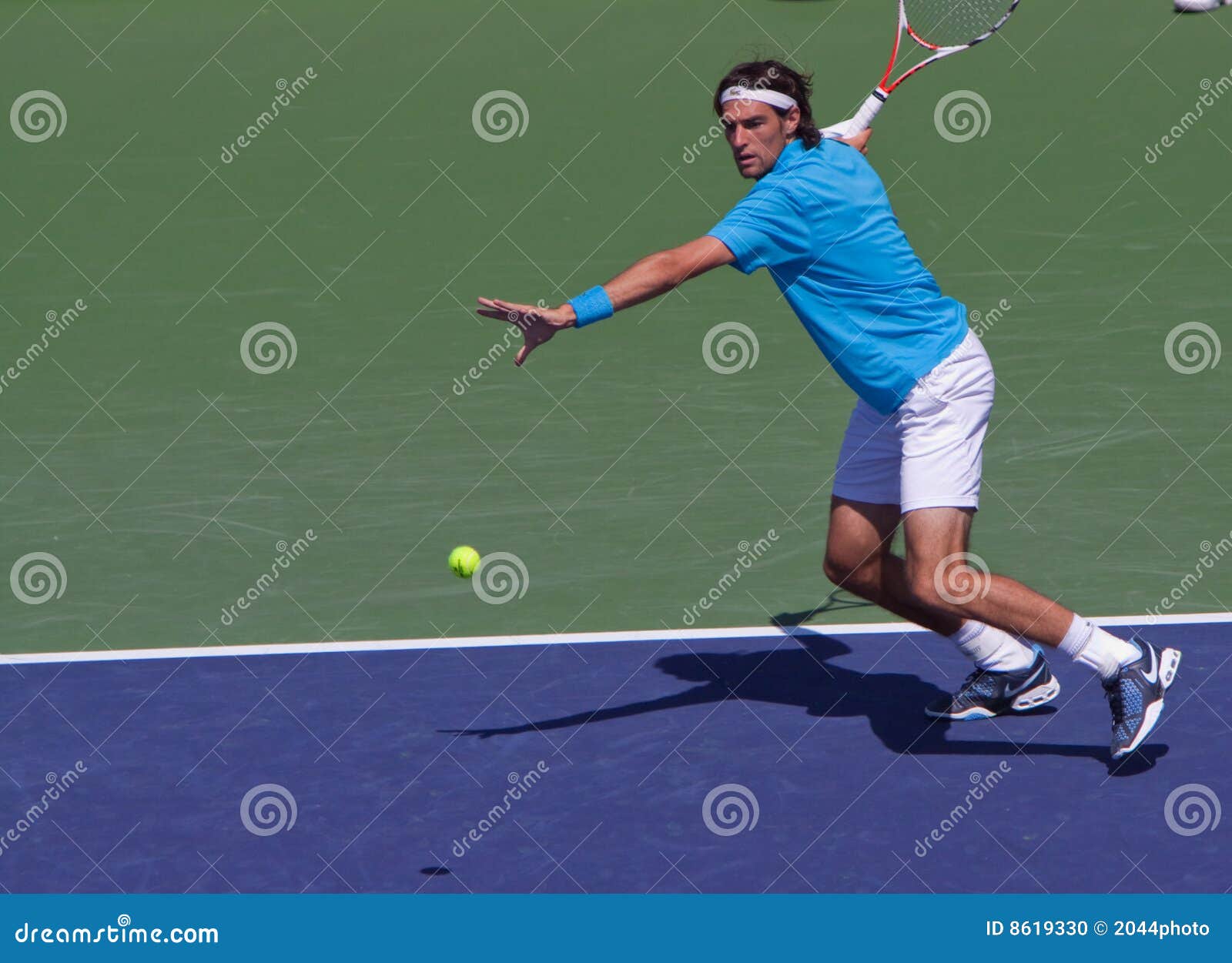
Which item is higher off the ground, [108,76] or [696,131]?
[696,131]

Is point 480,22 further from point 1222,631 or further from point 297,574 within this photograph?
point 1222,631

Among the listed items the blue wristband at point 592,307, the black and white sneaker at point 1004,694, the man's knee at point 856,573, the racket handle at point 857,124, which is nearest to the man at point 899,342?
the man's knee at point 856,573

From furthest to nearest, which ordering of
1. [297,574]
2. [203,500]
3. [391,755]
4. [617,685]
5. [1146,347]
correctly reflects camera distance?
[1146,347]
[203,500]
[297,574]
[617,685]
[391,755]

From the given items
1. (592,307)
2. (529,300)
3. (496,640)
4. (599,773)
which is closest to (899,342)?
(592,307)

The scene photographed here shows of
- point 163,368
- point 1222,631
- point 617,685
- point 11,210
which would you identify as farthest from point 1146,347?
point 11,210

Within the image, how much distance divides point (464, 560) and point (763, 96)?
2.72 metres

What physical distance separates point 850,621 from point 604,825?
2.12 meters

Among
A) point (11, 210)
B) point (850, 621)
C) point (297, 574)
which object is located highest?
point (850, 621)

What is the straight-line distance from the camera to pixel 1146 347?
10.6 metres

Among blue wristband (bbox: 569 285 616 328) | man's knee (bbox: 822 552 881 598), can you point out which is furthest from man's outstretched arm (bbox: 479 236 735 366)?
man's knee (bbox: 822 552 881 598)

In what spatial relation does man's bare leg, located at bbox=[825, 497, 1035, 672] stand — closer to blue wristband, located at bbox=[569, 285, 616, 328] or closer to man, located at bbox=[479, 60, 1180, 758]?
man, located at bbox=[479, 60, 1180, 758]

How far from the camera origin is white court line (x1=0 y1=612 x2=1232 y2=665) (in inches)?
286

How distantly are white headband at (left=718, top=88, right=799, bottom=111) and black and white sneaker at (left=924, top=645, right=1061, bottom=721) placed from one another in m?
2.13

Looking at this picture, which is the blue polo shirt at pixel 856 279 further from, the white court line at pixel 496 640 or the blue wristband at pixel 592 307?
the white court line at pixel 496 640
